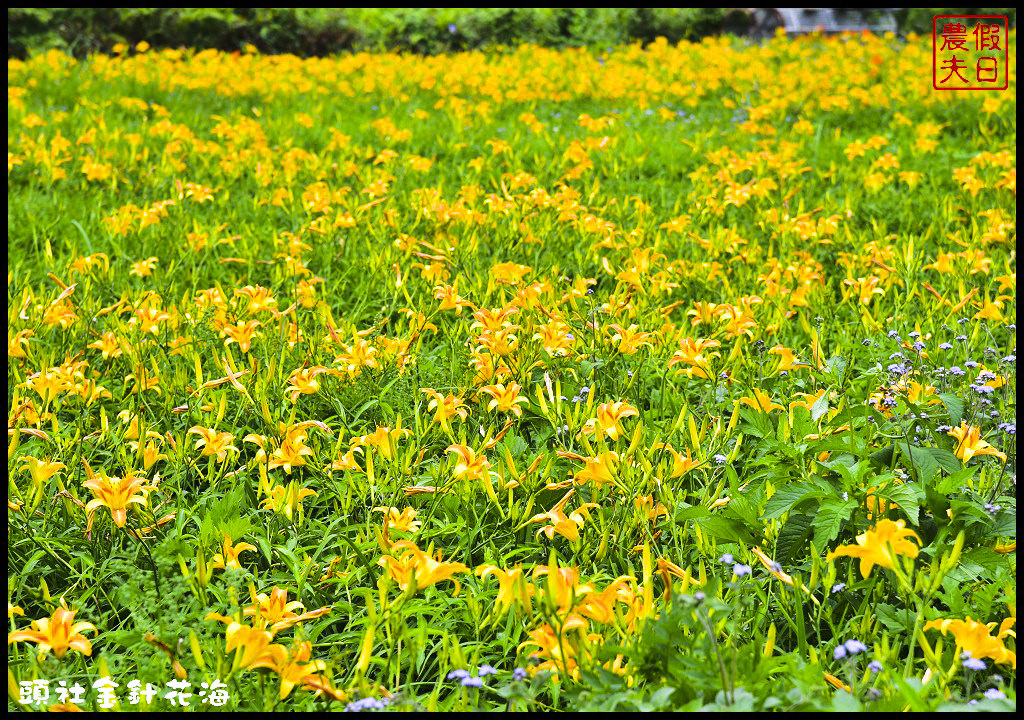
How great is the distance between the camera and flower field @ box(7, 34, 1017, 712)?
55.0 inches

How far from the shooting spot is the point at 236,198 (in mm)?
4164

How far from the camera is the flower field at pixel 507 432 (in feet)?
4.58

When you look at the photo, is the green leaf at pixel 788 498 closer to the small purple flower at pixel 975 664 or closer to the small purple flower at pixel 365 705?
the small purple flower at pixel 975 664

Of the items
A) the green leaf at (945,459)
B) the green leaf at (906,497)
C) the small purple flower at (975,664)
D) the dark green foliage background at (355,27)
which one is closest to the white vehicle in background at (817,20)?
the dark green foliage background at (355,27)

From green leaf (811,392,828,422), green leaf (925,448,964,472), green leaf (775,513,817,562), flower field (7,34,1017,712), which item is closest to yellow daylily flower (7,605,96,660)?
flower field (7,34,1017,712)

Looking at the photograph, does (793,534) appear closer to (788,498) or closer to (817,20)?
(788,498)

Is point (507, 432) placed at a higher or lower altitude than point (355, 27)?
lower

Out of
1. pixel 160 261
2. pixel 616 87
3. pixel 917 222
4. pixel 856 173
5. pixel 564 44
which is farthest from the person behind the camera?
pixel 564 44

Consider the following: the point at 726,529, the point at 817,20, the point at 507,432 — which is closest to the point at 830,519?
the point at 726,529

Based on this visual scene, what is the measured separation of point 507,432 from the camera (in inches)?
87.0

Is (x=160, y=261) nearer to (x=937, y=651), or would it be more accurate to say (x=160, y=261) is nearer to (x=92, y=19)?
(x=937, y=651)

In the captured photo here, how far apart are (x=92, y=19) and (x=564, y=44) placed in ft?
16.5

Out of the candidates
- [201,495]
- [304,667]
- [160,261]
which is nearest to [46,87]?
[160,261]

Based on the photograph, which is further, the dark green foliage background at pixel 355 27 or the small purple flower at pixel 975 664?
the dark green foliage background at pixel 355 27
